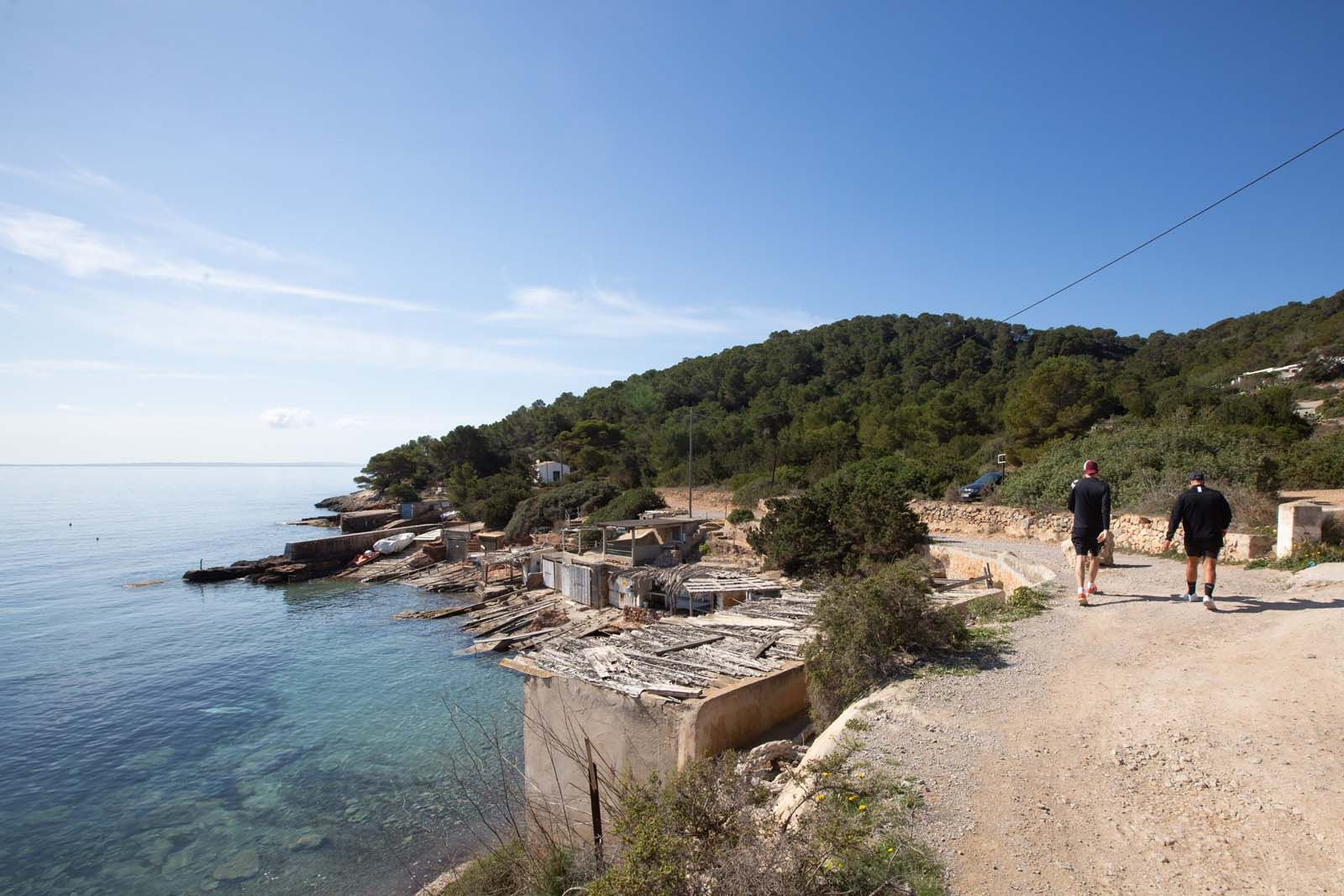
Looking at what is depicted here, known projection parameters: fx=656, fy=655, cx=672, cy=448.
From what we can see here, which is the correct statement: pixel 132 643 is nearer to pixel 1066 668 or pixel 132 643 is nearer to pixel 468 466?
pixel 1066 668

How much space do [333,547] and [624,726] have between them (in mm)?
39417

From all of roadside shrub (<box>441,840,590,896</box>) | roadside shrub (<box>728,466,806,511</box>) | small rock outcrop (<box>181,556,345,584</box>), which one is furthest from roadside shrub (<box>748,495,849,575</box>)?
small rock outcrop (<box>181,556,345,584</box>)

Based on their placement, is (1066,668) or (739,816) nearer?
(739,816)

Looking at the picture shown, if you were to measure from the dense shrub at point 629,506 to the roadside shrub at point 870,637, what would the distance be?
27794 mm

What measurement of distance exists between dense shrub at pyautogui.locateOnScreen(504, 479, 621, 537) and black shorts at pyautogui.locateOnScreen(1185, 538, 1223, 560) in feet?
110

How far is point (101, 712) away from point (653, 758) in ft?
61.3

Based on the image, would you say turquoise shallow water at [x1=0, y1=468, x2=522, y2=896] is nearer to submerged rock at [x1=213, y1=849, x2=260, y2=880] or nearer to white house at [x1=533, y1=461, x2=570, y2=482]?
submerged rock at [x1=213, y1=849, x2=260, y2=880]

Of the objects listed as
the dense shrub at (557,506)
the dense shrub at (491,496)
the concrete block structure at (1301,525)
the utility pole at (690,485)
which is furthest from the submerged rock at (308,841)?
the dense shrub at (491,496)

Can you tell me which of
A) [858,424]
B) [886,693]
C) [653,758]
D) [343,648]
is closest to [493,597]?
[343,648]

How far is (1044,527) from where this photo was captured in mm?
18328

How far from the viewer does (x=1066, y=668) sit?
252 inches

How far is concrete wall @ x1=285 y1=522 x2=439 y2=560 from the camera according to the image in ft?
128

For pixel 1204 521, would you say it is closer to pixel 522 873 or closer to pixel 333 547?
pixel 522 873

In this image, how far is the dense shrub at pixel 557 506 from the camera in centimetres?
3988
